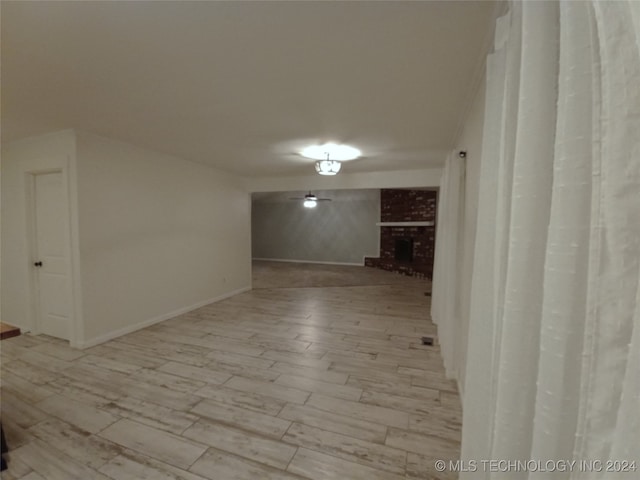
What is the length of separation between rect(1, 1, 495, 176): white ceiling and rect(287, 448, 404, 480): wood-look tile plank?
2.27m

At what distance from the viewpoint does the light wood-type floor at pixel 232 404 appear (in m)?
1.53

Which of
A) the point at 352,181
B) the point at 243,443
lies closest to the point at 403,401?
the point at 243,443

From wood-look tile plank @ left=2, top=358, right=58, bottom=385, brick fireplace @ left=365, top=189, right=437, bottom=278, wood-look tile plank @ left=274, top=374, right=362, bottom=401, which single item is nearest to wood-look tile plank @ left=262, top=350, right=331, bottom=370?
wood-look tile plank @ left=274, top=374, right=362, bottom=401

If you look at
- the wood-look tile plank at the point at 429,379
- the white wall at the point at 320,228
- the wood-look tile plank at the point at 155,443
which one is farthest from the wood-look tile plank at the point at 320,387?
the white wall at the point at 320,228

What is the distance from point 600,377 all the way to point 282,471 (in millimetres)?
1556

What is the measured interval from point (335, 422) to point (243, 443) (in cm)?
61

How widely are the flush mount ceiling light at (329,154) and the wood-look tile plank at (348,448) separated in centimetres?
267

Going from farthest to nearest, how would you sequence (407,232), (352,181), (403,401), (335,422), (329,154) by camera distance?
(407,232) < (352,181) < (329,154) < (403,401) < (335,422)

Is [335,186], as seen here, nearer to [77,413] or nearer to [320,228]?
[77,413]

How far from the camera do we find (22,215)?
317cm

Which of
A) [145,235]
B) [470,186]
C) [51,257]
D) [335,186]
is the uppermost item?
[335,186]

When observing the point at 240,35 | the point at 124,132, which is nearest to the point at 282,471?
the point at 240,35

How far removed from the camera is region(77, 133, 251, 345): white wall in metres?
2.93

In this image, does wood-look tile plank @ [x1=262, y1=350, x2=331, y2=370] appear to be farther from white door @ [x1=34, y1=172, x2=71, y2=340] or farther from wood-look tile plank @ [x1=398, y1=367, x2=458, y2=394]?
white door @ [x1=34, y1=172, x2=71, y2=340]
